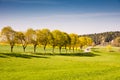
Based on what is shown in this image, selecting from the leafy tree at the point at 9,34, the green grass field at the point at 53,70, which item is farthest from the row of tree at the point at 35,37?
the green grass field at the point at 53,70

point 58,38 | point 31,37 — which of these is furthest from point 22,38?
point 58,38

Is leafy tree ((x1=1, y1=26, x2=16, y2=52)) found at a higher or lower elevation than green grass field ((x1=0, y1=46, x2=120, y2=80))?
higher

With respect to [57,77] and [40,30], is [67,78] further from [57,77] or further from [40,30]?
[40,30]

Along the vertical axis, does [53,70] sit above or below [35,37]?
below

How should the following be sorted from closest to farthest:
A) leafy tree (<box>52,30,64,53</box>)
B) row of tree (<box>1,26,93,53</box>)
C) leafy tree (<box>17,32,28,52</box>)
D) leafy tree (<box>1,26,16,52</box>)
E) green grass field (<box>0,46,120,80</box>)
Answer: green grass field (<box>0,46,120,80</box>)
leafy tree (<box>1,26,16,52</box>)
row of tree (<box>1,26,93,53</box>)
leafy tree (<box>17,32,28,52</box>)
leafy tree (<box>52,30,64,53</box>)

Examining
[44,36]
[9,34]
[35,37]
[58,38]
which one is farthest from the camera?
[58,38]

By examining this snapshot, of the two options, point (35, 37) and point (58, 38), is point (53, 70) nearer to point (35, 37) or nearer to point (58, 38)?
point (35, 37)

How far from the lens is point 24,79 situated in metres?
30.3

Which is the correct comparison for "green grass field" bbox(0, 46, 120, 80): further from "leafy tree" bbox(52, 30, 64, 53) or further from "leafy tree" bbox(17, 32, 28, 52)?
"leafy tree" bbox(52, 30, 64, 53)

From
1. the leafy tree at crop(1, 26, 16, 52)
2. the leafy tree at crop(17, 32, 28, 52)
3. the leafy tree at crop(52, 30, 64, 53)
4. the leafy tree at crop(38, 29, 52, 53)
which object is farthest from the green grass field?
the leafy tree at crop(52, 30, 64, 53)

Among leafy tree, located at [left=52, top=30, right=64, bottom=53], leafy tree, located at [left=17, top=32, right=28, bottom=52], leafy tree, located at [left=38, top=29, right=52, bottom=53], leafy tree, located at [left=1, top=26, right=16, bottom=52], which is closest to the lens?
leafy tree, located at [left=1, top=26, right=16, bottom=52]

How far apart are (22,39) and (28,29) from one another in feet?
21.7

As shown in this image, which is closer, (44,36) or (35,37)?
(35,37)

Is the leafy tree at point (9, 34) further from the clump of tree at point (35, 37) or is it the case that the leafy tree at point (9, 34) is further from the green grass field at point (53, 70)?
the green grass field at point (53, 70)
